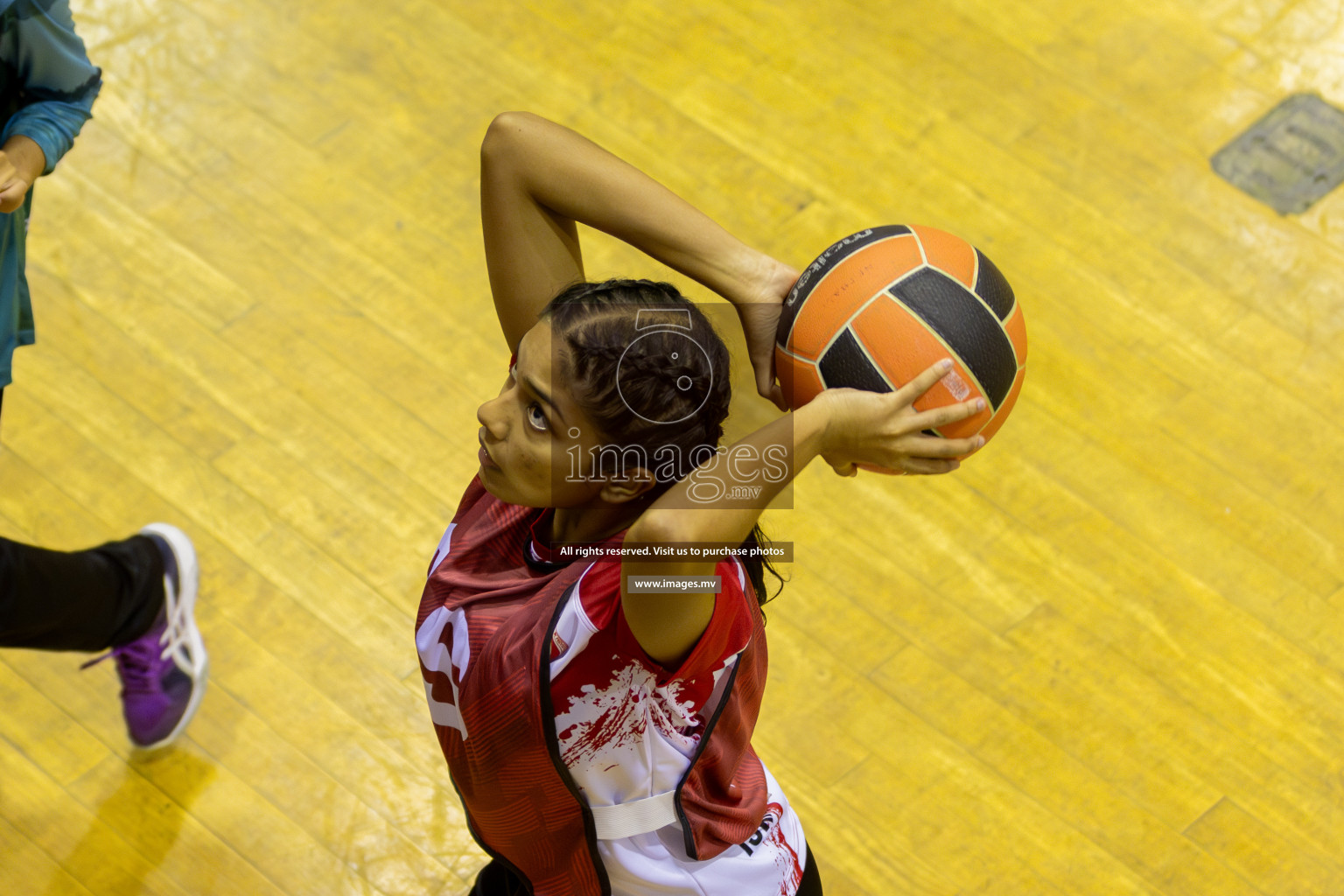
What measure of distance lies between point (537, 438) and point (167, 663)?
1.33 m

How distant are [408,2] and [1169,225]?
2.06 m

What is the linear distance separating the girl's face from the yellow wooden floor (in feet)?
3.78

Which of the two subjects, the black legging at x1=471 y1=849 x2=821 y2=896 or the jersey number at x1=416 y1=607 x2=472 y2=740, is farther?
the black legging at x1=471 y1=849 x2=821 y2=896

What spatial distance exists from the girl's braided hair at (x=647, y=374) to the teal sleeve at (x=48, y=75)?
3.69ft

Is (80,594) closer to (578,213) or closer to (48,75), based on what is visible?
(48,75)

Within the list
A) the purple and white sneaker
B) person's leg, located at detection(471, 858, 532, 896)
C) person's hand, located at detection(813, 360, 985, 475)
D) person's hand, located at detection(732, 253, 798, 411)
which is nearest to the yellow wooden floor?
the purple and white sneaker

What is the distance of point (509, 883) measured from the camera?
1.74 meters

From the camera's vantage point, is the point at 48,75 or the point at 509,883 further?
the point at 48,75

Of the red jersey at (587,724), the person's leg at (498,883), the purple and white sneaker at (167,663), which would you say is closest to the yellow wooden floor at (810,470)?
the purple and white sneaker at (167,663)

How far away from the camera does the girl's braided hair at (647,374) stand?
4.14 feet

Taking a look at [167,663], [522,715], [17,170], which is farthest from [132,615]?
[522,715]

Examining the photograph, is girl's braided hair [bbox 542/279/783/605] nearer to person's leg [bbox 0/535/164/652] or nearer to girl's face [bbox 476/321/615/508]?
girl's face [bbox 476/321/615/508]

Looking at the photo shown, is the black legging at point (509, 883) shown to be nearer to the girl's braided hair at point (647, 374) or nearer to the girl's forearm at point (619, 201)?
the girl's braided hair at point (647, 374)

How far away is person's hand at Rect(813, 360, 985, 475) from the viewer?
1277mm
